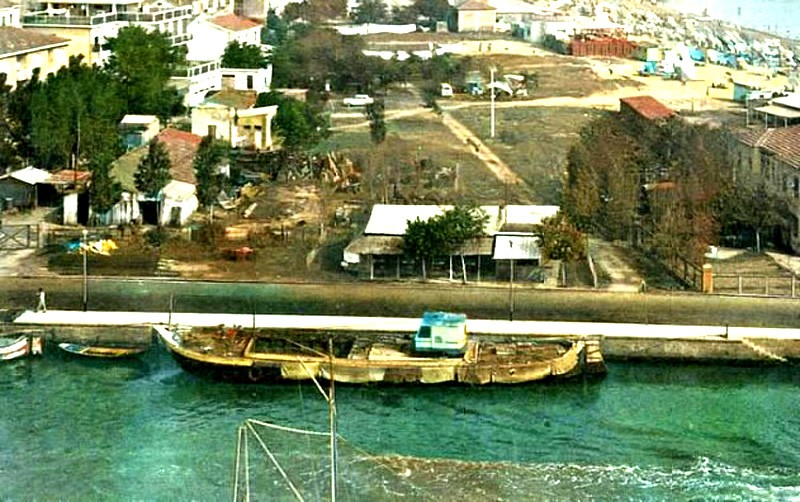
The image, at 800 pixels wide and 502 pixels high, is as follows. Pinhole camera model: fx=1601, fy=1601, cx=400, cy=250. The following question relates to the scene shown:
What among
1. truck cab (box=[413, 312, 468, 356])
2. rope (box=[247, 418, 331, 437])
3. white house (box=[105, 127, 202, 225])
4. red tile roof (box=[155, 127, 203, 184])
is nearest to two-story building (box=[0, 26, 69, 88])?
red tile roof (box=[155, 127, 203, 184])

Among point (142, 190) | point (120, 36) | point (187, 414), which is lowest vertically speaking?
point (187, 414)

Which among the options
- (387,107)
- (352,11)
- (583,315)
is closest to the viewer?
(583,315)

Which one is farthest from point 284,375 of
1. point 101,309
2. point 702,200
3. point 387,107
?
point 387,107

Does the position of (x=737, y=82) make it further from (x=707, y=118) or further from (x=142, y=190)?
(x=142, y=190)

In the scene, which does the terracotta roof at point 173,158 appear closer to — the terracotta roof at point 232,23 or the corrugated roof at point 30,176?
the corrugated roof at point 30,176

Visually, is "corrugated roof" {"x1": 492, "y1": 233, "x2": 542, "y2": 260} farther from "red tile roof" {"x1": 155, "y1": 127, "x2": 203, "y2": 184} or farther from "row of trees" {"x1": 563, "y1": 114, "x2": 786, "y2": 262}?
"red tile roof" {"x1": 155, "y1": 127, "x2": 203, "y2": 184}

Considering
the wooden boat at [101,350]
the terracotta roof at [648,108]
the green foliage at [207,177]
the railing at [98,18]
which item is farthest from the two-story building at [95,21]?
the wooden boat at [101,350]

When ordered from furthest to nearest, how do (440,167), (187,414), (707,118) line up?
(707,118) → (440,167) → (187,414)
